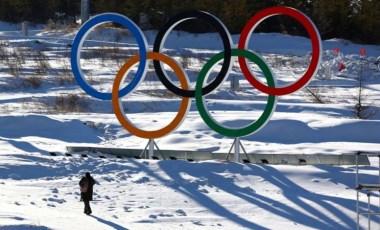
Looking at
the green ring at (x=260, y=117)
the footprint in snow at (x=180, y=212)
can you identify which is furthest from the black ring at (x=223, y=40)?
A: the footprint in snow at (x=180, y=212)

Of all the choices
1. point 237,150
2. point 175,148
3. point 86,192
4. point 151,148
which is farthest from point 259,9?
point 86,192

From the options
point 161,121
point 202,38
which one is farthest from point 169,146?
point 202,38

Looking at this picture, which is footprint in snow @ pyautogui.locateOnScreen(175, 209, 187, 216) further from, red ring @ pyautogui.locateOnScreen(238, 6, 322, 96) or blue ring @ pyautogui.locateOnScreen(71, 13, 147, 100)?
blue ring @ pyautogui.locateOnScreen(71, 13, 147, 100)

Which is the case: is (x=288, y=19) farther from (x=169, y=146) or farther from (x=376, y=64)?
(x=169, y=146)

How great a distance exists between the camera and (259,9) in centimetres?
5109

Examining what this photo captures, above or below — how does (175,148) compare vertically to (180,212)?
below

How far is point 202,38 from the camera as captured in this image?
152 ft

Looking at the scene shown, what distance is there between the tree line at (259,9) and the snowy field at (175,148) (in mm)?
11169

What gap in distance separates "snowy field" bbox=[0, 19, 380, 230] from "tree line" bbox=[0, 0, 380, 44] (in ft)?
36.6

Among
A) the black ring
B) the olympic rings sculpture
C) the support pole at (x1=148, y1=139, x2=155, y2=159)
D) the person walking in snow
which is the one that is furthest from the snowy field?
the black ring

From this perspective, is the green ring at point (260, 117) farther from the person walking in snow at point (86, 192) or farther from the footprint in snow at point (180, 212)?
the person walking in snow at point (86, 192)

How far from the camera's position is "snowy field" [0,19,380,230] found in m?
12.5

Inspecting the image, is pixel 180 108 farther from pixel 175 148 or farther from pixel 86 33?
pixel 86 33

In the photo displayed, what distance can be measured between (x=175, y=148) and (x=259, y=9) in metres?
33.2
